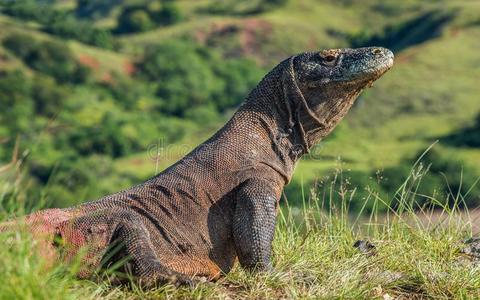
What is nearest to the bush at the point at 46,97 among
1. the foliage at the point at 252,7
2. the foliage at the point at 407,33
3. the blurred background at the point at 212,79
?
the blurred background at the point at 212,79

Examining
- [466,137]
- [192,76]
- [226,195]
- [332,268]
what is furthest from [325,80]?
[192,76]

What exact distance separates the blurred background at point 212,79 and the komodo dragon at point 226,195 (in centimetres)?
5234

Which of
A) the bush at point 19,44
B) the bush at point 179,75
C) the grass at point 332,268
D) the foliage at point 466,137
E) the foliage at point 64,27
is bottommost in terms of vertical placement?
the bush at point 179,75

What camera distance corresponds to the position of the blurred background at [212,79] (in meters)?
104

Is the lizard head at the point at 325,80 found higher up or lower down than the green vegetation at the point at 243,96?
higher up

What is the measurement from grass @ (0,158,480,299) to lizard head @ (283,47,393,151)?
845 mm

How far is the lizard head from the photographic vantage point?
7.96 m

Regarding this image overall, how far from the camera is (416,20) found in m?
171

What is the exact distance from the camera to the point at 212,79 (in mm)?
170000

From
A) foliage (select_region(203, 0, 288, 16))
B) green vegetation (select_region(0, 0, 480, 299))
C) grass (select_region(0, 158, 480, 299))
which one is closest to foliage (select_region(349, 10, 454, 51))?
green vegetation (select_region(0, 0, 480, 299))

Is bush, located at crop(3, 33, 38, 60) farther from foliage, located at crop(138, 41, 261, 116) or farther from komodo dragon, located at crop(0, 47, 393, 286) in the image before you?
komodo dragon, located at crop(0, 47, 393, 286)

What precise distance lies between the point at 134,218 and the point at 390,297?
86.5 inches

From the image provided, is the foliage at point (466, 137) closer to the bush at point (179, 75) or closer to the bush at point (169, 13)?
the bush at point (179, 75)

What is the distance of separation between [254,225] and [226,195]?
16.7 inches
